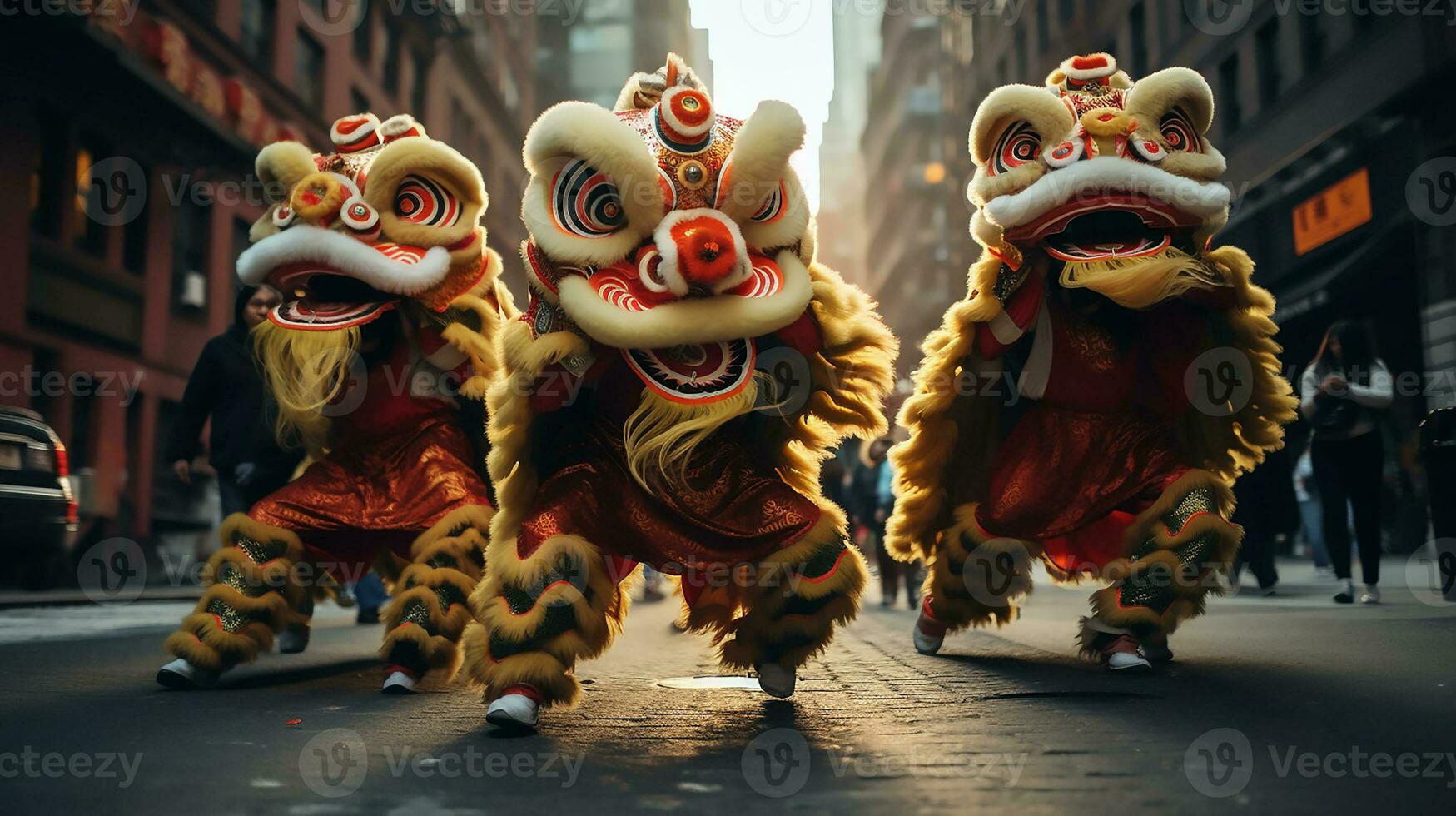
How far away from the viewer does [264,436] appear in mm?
6742

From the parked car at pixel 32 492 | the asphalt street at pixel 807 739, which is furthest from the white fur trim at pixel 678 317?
the parked car at pixel 32 492

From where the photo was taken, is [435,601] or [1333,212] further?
[1333,212]

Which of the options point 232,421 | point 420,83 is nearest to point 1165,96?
point 232,421

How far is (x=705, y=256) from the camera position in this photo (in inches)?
164

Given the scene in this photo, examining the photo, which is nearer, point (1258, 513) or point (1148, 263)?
point (1148, 263)

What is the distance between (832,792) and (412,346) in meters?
3.32

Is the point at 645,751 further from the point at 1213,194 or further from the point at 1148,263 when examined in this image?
the point at 1213,194

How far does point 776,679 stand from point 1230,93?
2224 cm

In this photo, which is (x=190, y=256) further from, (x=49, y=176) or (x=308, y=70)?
(x=308, y=70)

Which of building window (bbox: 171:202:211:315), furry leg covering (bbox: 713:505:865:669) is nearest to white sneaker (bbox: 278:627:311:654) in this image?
furry leg covering (bbox: 713:505:865:669)

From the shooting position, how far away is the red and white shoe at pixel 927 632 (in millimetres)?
6223

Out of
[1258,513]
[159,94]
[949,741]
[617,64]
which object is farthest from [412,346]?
[617,64]

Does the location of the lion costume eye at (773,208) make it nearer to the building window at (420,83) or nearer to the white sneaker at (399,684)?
the white sneaker at (399,684)

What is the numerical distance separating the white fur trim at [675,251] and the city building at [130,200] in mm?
12983
